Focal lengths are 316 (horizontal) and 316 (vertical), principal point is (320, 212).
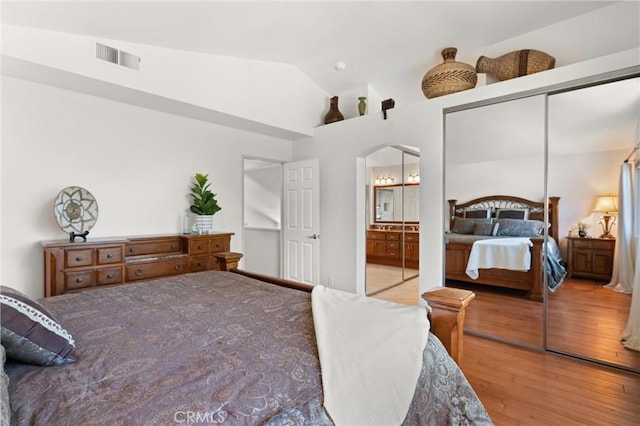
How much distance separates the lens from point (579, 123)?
2654 mm

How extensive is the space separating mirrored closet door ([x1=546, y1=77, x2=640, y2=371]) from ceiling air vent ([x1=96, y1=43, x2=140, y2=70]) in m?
3.77

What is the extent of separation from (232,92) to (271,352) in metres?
3.31

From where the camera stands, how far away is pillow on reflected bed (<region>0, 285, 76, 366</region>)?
0.98 m

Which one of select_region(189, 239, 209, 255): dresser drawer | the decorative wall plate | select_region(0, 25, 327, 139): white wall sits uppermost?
select_region(0, 25, 327, 139): white wall

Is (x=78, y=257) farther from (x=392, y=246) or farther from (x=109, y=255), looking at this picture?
(x=392, y=246)

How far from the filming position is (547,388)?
2.14m

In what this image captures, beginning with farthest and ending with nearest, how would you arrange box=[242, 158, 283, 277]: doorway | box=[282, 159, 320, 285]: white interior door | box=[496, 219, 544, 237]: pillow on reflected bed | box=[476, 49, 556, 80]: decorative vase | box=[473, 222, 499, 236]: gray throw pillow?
box=[242, 158, 283, 277]: doorway → box=[282, 159, 320, 285]: white interior door → box=[473, 222, 499, 236]: gray throw pillow → box=[476, 49, 556, 80]: decorative vase → box=[496, 219, 544, 237]: pillow on reflected bed

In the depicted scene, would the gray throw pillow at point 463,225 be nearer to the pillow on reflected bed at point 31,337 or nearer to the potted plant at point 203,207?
the potted plant at point 203,207

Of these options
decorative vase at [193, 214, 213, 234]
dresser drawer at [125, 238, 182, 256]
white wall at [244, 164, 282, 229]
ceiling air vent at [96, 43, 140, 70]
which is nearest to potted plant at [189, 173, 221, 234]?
decorative vase at [193, 214, 213, 234]

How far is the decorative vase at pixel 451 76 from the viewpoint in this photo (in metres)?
3.32

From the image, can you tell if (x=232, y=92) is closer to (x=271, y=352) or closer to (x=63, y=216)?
(x=63, y=216)

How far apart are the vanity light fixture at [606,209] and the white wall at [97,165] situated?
12.6 ft

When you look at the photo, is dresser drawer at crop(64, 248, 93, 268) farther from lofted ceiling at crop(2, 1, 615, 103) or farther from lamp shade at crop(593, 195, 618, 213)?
lamp shade at crop(593, 195, 618, 213)

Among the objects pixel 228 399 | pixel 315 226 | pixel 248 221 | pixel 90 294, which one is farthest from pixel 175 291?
pixel 248 221
